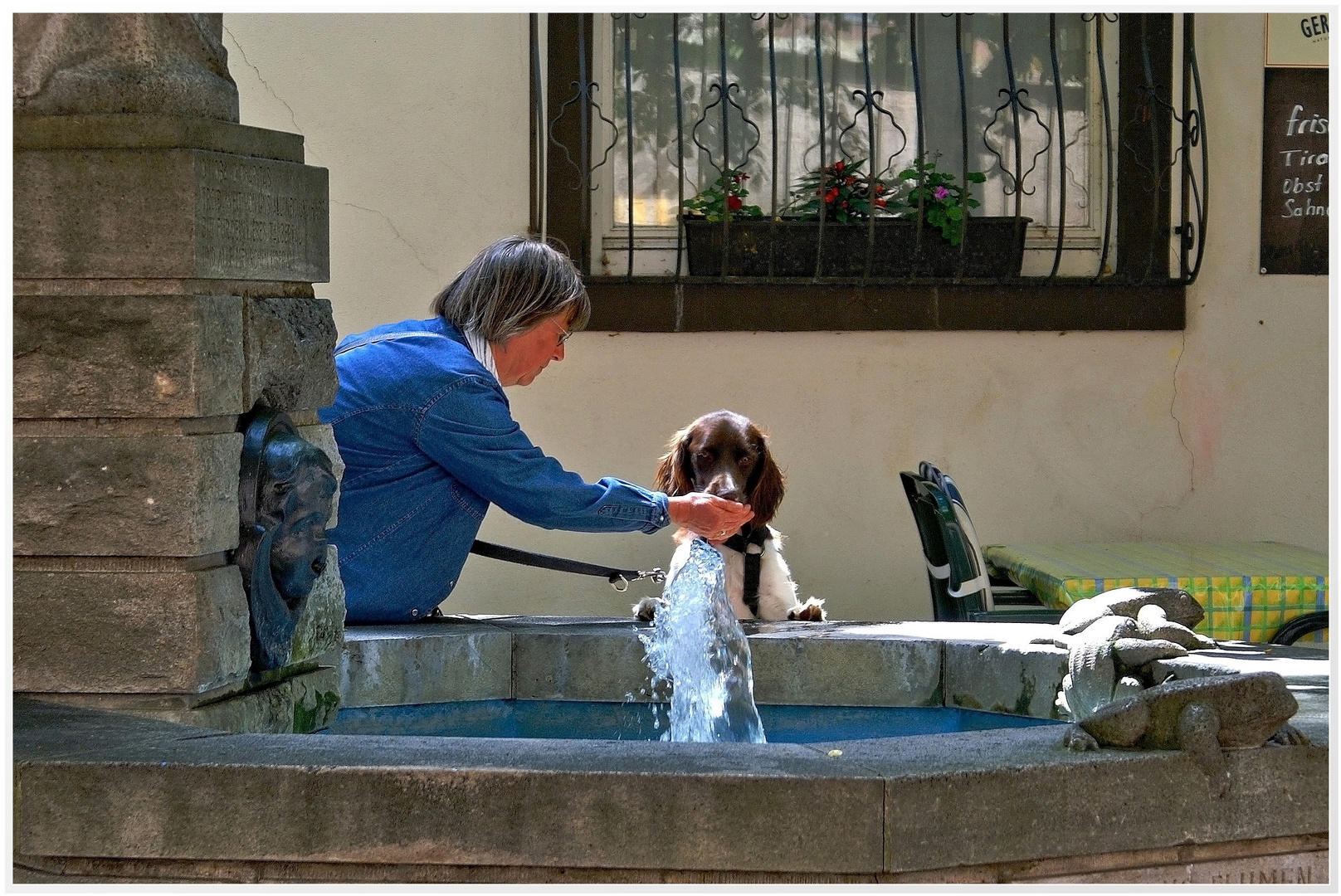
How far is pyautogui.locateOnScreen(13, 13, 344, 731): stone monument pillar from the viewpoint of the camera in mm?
2596

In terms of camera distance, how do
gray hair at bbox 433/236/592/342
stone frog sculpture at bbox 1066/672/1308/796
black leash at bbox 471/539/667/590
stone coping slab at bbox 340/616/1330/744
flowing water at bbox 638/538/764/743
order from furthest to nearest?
1. black leash at bbox 471/539/667/590
2. gray hair at bbox 433/236/592/342
3. flowing water at bbox 638/538/764/743
4. stone coping slab at bbox 340/616/1330/744
5. stone frog sculpture at bbox 1066/672/1308/796

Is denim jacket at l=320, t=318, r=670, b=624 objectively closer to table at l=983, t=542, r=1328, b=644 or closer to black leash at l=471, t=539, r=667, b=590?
black leash at l=471, t=539, r=667, b=590

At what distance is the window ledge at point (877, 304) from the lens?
584cm

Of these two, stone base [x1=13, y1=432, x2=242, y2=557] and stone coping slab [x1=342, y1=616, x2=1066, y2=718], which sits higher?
stone base [x1=13, y1=432, x2=242, y2=557]

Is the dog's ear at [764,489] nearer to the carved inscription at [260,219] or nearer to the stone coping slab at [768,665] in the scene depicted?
the stone coping slab at [768,665]

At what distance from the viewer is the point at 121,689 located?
2.64m

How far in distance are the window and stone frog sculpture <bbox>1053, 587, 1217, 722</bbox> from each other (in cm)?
265

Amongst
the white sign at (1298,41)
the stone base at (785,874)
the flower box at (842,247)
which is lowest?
the stone base at (785,874)

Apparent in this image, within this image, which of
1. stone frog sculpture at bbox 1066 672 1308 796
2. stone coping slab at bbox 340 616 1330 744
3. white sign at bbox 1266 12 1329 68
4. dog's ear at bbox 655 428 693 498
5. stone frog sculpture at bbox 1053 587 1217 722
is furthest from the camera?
white sign at bbox 1266 12 1329 68

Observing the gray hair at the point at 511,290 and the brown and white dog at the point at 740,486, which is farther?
the brown and white dog at the point at 740,486

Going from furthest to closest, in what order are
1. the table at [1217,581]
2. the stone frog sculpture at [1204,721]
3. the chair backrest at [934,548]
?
the chair backrest at [934,548] < the table at [1217,581] < the stone frog sculpture at [1204,721]

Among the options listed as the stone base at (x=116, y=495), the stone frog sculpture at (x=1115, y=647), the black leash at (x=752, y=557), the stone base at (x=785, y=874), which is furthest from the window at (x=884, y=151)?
the stone base at (x=785, y=874)

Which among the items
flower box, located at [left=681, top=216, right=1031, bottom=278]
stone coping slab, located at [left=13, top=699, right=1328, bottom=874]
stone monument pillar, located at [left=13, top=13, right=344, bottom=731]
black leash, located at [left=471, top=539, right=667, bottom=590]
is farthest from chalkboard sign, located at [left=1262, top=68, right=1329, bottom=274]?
stone monument pillar, located at [left=13, top=13, right=344, bottom=731]

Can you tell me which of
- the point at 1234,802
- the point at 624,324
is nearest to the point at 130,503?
the point at 1234,802
